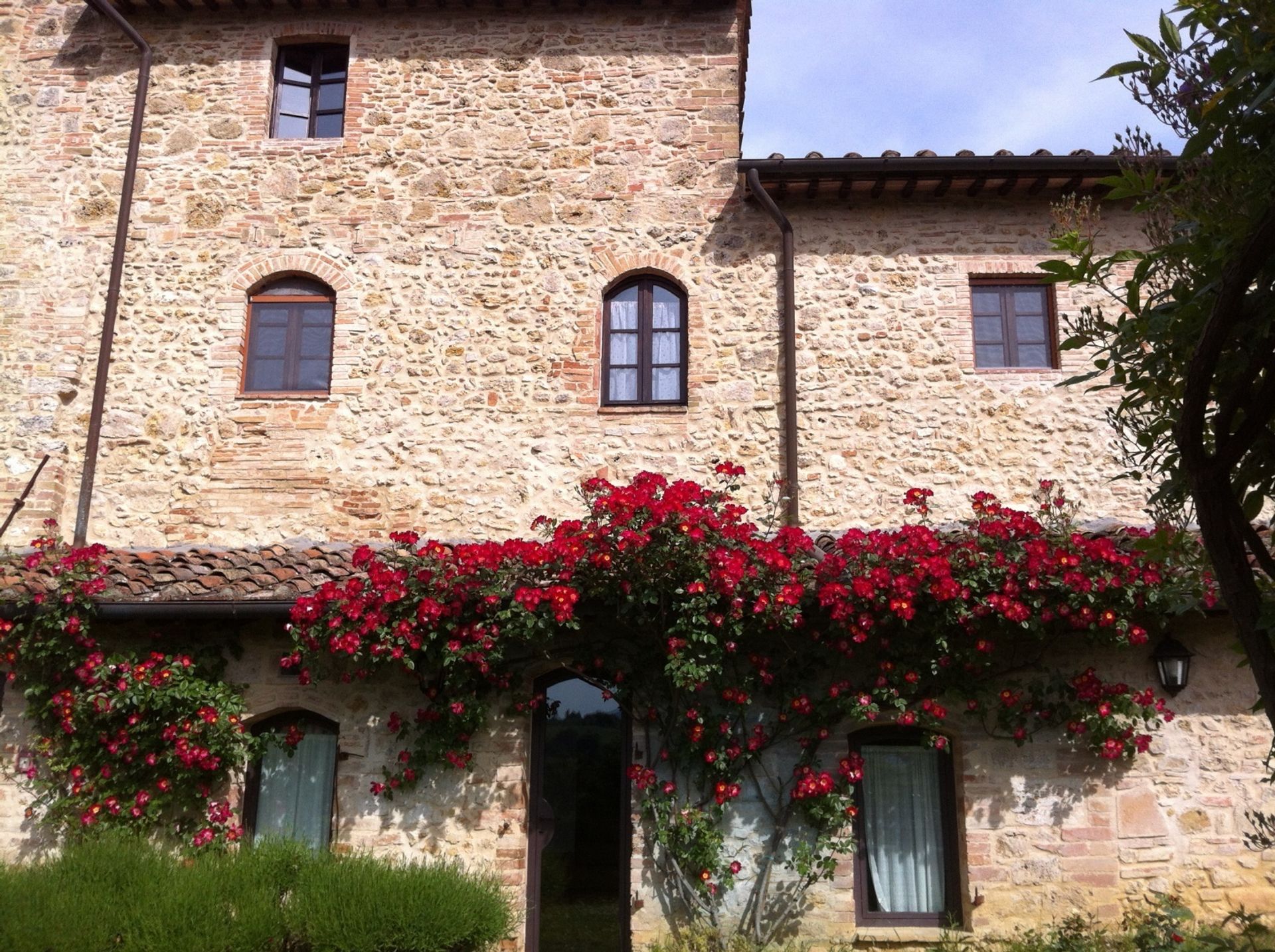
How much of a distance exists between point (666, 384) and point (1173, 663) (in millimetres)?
4087

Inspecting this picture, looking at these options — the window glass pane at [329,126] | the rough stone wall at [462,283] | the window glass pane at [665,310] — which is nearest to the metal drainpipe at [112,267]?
the rough stone wall at [462,283]

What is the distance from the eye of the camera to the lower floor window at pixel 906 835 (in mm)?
7367

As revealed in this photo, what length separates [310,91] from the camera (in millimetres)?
9891

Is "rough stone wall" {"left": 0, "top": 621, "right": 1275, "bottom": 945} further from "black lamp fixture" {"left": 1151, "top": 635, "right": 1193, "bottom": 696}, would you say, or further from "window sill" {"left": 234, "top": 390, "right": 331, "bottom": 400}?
"window sill" {"left": 234, "top": 390, "right": 331, "bottom": 400}

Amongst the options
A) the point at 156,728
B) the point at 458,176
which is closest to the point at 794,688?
the point at 156,728

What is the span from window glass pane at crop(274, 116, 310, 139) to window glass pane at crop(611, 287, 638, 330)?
10.2ft

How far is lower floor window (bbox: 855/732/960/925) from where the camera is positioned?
7.37 metres

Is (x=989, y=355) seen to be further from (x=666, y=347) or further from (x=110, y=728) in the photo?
(x=110, y=728)

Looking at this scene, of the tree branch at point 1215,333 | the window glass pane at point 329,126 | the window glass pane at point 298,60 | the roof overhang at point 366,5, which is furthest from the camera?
the window glass pane at point 298,60

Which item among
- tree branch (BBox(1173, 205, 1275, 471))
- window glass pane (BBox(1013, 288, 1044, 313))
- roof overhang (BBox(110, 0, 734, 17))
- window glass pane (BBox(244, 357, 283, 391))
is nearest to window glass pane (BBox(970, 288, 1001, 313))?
window glass pane (BBox(1013, 288, 1044, 313))

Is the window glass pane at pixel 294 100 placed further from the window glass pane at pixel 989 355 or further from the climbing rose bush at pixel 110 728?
the window glass pane at pixel 989 355

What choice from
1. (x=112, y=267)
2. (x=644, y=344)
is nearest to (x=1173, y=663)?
(x=644, y=344)

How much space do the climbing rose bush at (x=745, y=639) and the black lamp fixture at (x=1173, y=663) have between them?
169mm

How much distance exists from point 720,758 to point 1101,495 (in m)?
3.60
